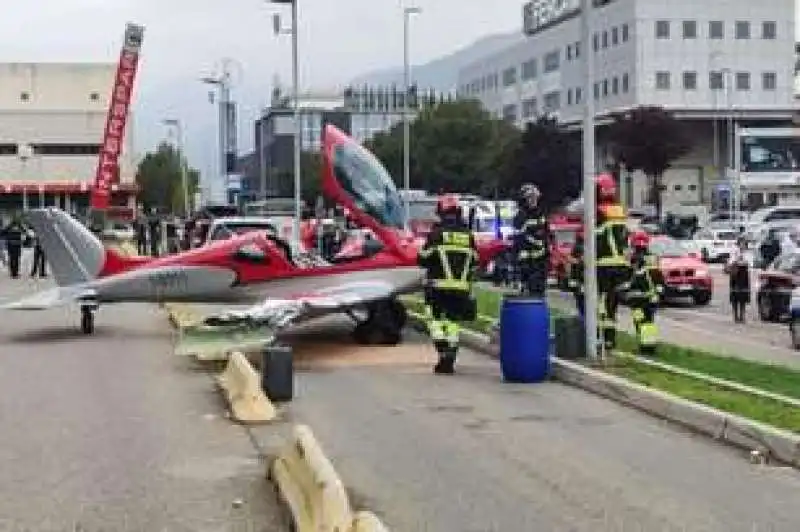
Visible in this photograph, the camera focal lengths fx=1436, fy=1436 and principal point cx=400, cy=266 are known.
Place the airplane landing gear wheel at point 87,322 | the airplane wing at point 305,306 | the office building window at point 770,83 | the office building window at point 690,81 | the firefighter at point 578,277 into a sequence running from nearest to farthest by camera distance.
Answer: the airplane wing at point 305,306
the firefighter at point 578,277
the airplane landing gear wheel at point 87,322
the office building window at point 690,81
the office building window at point 770,83

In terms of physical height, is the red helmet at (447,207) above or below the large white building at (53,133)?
below

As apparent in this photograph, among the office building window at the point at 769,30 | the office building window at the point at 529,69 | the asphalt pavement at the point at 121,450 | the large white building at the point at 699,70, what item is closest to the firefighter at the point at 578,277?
the asphalt pavement at the point at 121,450

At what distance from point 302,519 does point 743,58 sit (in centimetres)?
10650

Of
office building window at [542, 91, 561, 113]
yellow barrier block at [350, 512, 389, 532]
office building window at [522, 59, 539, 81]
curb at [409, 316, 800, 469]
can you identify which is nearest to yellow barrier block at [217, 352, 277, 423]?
curb at [409, 316, 800, 469]

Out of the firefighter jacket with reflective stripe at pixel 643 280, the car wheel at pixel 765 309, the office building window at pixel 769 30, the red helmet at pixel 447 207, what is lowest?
the car wheel at pixel 765 309

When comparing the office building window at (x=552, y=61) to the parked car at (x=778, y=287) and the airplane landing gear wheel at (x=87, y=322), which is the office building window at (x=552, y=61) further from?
the airplane landing gear wheel at (x=87, y=322)

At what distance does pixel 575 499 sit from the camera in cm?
915

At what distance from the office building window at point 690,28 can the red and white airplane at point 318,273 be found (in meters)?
91.7

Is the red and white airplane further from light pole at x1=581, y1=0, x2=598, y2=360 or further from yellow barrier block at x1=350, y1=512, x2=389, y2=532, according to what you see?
yellow barrier block at x1=350, y1=512, x2=389, y2=532

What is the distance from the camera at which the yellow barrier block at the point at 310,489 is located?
23.7ft

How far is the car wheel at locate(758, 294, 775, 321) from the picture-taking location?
24.6 metres

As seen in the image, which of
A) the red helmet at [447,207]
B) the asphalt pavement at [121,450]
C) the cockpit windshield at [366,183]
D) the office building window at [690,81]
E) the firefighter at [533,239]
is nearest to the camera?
the asphalt pavement at [121,450]

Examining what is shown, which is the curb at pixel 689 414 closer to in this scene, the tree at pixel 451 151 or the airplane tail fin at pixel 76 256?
the airplane tail fin at pixel 76 256

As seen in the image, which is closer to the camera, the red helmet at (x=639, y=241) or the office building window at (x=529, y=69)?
the red helmet at (x=639, y=241)
